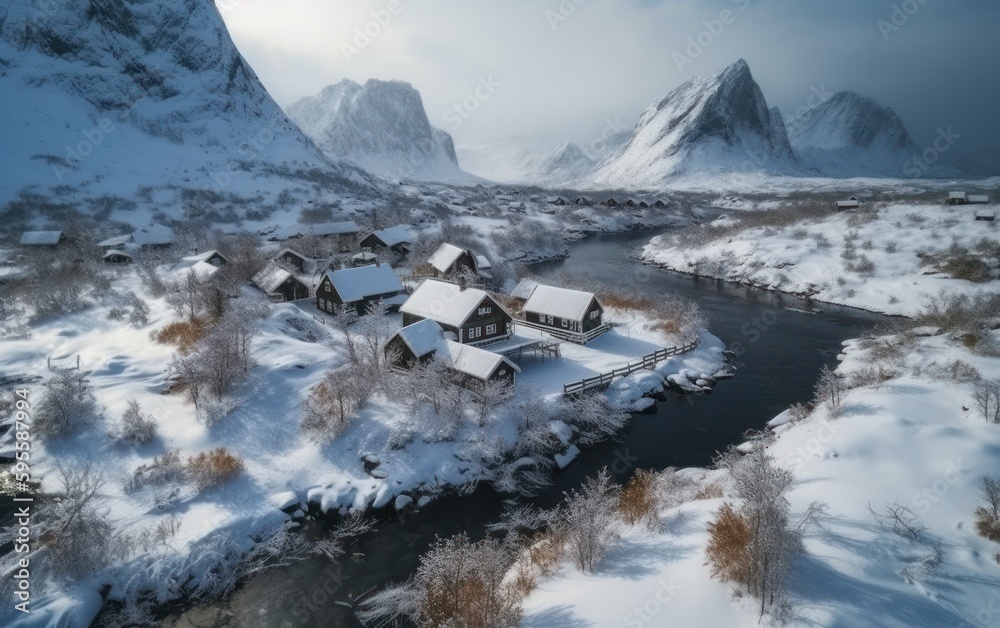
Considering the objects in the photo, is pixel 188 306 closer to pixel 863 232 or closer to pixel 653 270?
pixel 653 270

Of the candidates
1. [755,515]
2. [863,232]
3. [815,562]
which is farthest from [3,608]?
[863,232]

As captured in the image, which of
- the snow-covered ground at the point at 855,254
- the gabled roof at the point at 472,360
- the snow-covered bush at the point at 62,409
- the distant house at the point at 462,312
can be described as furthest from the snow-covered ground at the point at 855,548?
the snow-covered ground at the point at 855,254

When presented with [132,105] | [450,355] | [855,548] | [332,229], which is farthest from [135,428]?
[132,105]

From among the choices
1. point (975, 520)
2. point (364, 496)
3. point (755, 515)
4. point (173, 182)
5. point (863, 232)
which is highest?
point (173, 182)

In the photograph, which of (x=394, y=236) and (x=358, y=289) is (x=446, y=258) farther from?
(x=394, y=236)

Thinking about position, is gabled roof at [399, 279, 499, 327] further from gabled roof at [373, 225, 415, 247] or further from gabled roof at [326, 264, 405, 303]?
gabled roof at [373, 225, 415, 247]

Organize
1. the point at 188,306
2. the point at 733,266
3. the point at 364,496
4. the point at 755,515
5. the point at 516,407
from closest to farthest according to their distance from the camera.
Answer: the point at 755,515 < the point at 364,496 < the point at 516,407 < the point at 188,306 < the point at 733,266

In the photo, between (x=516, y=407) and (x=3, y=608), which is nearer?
(x=3, y=608)

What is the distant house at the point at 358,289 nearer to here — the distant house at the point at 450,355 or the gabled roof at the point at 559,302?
the distant house at the point at 450,355
